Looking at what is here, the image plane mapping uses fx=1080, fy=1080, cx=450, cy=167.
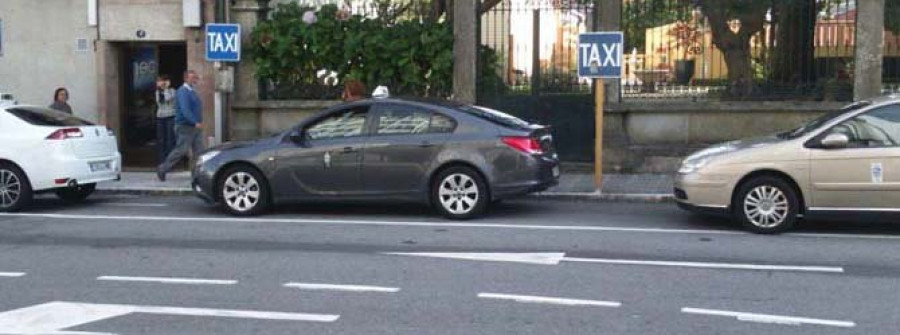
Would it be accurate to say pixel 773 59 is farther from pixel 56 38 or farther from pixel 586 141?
pixel 56 38

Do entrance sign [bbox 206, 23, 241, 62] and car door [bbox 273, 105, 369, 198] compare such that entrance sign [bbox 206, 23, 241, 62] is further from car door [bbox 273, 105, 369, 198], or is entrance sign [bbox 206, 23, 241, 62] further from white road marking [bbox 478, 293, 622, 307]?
white road marking [bbox 478, 293, 622, 307]

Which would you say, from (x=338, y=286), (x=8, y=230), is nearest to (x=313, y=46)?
(x=8, y=230)

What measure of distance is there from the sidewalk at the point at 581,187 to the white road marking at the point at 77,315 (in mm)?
7313

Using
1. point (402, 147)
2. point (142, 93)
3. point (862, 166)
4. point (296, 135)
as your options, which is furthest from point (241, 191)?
point (142, 93)

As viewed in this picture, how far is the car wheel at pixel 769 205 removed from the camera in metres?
10.7

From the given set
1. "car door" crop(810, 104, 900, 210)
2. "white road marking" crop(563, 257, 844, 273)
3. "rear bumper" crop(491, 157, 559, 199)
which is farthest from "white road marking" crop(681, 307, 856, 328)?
"rear bumper" crop(491, 157, 559, 199)

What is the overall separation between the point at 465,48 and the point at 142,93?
583 cm

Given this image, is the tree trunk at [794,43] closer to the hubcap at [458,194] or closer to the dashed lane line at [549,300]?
the hubcap at [458,194]

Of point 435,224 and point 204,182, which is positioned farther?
point 204,182

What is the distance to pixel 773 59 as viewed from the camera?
16.4 m

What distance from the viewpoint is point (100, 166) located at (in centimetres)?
1354

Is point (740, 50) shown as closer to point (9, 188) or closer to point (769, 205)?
point (769, 205)

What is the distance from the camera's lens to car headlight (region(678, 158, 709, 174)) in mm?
11023

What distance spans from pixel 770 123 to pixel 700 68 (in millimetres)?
1335
